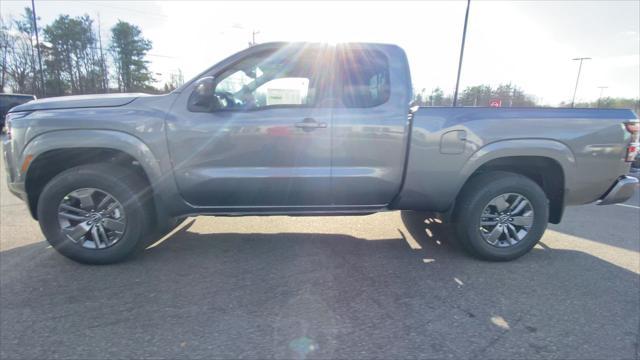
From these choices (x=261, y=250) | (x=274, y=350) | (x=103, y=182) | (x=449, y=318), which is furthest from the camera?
(x=261, y=250)

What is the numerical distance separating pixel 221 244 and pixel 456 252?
101 inches

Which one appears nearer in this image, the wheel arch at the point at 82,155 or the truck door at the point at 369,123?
the wheel arch at the point at 82,155

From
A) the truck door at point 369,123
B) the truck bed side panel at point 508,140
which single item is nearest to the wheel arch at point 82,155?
the truck door at point 369,123

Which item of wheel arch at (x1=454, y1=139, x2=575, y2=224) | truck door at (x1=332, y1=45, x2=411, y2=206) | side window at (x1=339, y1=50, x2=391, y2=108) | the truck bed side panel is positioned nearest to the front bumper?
the truck bed side panel

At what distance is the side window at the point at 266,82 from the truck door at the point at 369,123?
0.29 metres

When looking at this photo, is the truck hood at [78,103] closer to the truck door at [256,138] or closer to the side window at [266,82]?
the truck door at [256,138]

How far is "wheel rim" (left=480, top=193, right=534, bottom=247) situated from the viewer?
334 cm

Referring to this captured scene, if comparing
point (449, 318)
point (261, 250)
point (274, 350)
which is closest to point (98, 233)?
point (261, 250)

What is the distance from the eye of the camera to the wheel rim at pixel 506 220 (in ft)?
10.9

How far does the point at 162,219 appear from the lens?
10.5 ft

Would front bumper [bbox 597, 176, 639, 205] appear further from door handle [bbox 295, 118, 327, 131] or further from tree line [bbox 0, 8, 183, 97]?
tree line [bbox 0, 8, 183, 97]

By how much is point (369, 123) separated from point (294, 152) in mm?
742

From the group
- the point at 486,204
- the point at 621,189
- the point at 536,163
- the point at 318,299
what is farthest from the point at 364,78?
the point at 621,189

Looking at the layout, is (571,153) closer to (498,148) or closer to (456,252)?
(498,148)
